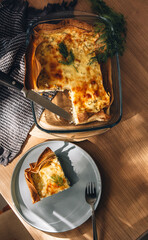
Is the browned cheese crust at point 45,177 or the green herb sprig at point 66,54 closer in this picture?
the green herb sprig at point 66,54

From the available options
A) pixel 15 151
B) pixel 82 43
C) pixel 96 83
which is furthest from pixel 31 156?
pixel 82 43

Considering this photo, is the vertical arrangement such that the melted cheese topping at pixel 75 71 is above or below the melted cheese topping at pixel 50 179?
above

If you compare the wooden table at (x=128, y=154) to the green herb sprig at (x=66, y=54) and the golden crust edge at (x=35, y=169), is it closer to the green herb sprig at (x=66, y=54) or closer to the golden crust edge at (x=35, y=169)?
the golden crust edge at (x=35, y=169)

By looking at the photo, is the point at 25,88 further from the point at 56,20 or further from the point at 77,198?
the point at 77,198

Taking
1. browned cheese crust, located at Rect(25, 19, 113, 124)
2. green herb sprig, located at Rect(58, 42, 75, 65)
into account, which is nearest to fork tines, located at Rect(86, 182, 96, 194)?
browned cheese crust, located at Rect(25, 19, 113, 124)

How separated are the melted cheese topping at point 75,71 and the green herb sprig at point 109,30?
4 cm

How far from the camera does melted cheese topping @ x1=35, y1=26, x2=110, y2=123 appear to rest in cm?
111

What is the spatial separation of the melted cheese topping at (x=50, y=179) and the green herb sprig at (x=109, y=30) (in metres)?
0.61

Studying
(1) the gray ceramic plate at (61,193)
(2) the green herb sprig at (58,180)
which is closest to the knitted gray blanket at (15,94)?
(1) the gray ceramic plate at (61,193)

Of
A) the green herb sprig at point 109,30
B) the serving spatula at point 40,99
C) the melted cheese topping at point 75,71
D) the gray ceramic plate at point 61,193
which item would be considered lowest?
the gray ceramic plate at point 61,193

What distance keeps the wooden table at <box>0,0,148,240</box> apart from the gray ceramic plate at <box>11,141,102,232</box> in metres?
0.06

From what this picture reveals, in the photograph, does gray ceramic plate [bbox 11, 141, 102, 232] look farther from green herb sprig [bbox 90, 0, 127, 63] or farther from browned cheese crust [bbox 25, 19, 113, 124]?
green herb sprig [bbox 90, 0, 127, 63]

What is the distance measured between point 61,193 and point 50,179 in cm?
11

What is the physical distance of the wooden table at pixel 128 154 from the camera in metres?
1.24
